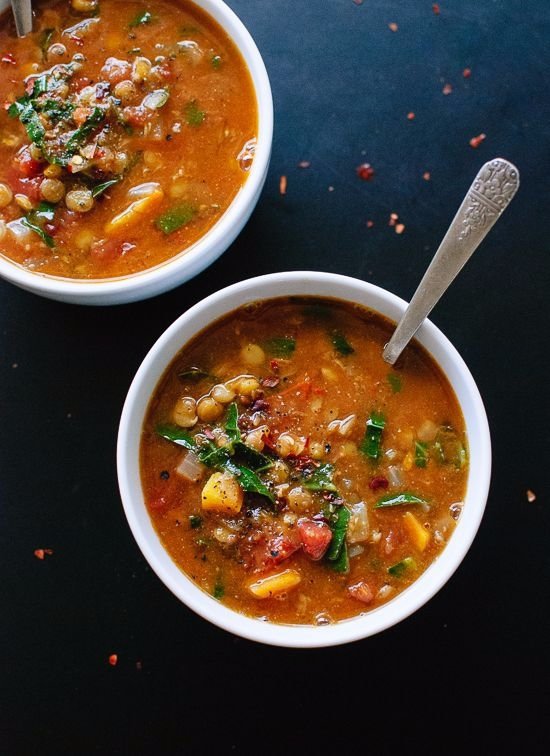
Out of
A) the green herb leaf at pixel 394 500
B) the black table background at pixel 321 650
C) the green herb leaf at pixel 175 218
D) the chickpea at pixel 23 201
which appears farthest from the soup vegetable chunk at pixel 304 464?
the chickpea at pixel 23 201

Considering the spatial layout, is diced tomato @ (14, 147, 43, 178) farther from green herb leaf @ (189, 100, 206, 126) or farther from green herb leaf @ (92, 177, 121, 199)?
green herb leaf @ (189, 100, 206, 126)

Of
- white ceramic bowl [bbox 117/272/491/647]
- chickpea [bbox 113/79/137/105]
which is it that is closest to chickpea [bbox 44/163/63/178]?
chickpea [bbox 113/79/137/105]

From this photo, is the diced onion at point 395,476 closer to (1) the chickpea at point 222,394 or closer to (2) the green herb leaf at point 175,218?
(1) the chickpea at point 222,394

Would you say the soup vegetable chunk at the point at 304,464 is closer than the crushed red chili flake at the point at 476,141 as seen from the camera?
Yes

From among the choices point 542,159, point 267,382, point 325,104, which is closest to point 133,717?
point 267,382

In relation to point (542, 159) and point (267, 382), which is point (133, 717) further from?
point (542, 159)

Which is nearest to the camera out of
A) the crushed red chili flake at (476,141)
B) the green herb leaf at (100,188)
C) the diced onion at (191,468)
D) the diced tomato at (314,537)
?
the diced tomato at (314,537)

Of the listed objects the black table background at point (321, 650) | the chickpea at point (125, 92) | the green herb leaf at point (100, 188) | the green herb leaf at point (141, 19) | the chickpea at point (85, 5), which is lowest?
the black table background at point (321, 650)

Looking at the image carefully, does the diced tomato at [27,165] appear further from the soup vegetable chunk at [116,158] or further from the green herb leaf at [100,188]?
the green herb leaf at [100,188]

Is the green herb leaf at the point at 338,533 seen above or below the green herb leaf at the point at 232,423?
below

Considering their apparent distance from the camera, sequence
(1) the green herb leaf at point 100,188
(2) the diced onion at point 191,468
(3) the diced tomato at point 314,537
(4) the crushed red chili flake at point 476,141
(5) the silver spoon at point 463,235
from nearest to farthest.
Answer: (5) the silver spoon at point 463,235 → (3) the diced tomato at point 314,537 → (2) the diced onion at point 191,468 → (1) the green herb leaf at point 100,188 → (4) the crushed red chili flake at point 476,141
